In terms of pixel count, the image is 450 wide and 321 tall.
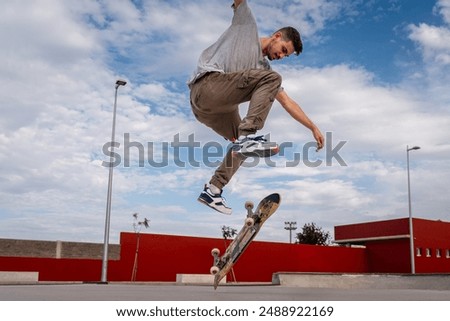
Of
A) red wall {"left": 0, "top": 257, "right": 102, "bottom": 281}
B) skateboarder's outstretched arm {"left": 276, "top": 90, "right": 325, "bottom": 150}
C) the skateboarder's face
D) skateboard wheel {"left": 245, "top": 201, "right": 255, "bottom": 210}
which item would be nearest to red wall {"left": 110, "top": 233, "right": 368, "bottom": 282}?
red wall {"left": 0, "top": 257, "right": 102, "bottom": 281}

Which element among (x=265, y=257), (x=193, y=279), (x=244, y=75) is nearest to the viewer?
(x=244, y=75)

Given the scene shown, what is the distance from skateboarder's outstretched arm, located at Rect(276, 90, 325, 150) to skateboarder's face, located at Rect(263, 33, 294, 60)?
43cm

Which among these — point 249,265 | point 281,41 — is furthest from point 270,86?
point 249,265

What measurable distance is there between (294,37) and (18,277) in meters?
19.6

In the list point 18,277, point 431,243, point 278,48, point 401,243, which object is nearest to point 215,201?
point 278,48

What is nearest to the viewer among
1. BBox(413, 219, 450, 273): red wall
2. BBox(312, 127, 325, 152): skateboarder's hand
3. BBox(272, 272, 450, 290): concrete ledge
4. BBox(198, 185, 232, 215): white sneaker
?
BBox(312, 127, 325, 152): skateboarder's hand

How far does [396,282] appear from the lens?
2477 cm

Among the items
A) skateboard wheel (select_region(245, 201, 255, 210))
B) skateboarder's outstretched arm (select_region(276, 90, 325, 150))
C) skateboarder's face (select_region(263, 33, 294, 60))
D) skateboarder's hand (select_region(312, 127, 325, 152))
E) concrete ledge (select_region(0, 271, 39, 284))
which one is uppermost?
skateboarder's face (select_region(263, 33, 294, 60))

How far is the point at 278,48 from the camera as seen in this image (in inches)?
191

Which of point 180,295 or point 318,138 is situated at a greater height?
point 318,138

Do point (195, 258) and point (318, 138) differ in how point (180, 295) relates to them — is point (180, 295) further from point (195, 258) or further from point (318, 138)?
point (195, 258)

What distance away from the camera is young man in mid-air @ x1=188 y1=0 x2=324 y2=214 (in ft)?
15.4

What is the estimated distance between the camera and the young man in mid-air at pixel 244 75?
469cm

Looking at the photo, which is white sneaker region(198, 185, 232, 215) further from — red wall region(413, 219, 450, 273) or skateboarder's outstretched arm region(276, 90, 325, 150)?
red wall region(413, 219, 450, 273)
